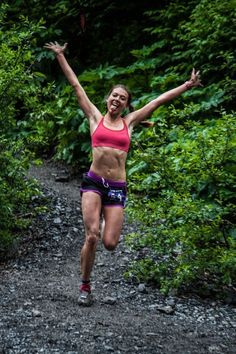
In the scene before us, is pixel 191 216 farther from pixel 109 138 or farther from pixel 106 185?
pixel 109 138

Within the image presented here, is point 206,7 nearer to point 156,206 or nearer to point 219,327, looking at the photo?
point 156,206

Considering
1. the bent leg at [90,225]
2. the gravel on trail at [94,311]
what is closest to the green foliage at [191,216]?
the gravel on trail at [94,311]

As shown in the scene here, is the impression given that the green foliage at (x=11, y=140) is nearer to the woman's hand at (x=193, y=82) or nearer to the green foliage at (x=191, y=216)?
the green foliage at (x=191, y=216)

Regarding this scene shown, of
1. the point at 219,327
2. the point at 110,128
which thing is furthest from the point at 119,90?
the point at 219,327

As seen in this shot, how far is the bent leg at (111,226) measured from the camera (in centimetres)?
587

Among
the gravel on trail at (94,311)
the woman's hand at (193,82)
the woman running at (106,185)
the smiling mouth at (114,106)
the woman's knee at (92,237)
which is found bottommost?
the gravel on trail at (94,311)

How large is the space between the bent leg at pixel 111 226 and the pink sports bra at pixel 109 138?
25.0 inches

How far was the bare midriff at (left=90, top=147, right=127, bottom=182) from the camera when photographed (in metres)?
5.87

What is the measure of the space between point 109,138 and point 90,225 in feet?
2.91

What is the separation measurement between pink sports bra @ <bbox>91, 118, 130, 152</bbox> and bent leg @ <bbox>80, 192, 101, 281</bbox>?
1.70 feet

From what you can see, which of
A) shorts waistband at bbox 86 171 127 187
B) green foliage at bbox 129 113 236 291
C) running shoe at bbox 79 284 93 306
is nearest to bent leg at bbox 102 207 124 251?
shorts waistband at bbox 86 171 127 187

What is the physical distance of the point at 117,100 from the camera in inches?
236

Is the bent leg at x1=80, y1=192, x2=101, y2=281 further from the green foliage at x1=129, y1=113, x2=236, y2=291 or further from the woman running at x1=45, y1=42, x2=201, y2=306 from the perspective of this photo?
the green foliage at x1=129, y1=113, x2=236, y2=291

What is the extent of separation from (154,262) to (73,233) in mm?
2017
